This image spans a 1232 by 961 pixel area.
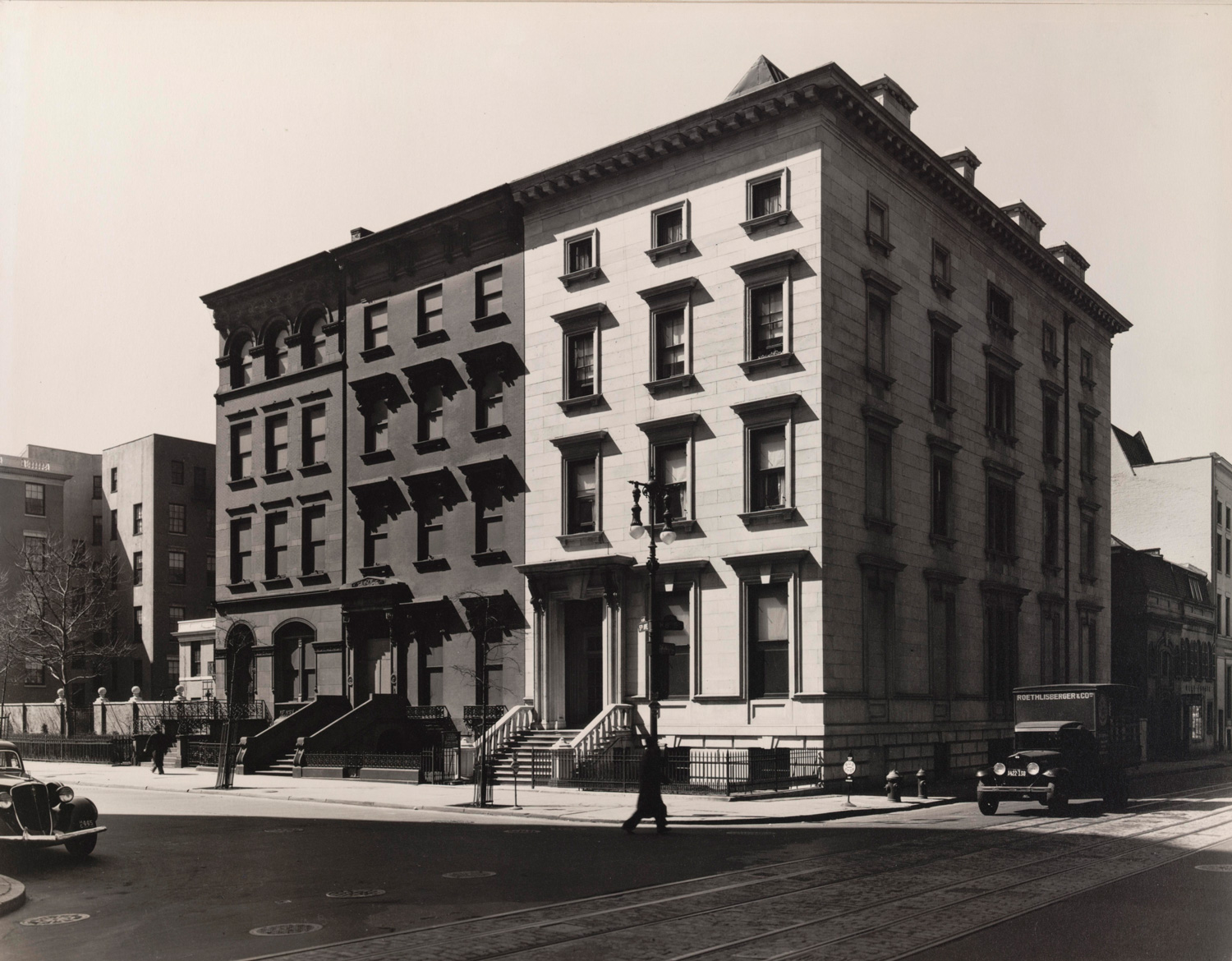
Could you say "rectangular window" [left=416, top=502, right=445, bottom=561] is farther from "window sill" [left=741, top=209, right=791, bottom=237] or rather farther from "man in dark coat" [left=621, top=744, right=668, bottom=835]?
"man in dark coat" [left=621, top=744, right=668, bottom=835]

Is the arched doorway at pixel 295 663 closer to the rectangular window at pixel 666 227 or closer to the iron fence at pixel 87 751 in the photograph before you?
the iron fence at pixel 87 751

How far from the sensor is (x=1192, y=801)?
2856 cm

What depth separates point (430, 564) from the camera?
130ft

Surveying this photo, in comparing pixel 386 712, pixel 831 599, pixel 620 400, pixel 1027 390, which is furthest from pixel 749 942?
pixel 1027 390

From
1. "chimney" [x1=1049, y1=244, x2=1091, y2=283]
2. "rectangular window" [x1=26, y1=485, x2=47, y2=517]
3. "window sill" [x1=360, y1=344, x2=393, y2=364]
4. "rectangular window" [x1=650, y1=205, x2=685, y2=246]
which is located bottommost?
"rectangular window" [x1=26, y1=485, x2=47, y2=517]

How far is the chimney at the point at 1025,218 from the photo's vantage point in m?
45.5

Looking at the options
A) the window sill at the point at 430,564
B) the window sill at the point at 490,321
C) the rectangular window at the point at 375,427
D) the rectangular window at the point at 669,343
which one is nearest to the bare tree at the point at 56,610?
the rectangular window at the point at 375,427

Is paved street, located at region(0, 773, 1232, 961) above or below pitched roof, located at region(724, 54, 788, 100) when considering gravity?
below

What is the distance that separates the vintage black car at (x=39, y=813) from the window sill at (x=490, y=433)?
21.6 meters

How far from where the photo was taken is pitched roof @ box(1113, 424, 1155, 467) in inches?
2453

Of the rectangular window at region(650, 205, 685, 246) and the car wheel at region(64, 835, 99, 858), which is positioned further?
the rectangular window at region(650, 205, 685, 246)

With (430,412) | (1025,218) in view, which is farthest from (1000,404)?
(430,412)

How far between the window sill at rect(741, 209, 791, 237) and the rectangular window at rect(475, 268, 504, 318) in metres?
9.40

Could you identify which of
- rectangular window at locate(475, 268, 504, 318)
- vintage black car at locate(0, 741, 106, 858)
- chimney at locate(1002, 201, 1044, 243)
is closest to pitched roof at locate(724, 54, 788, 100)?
rectangular window at locate(475, 268, 504, 318)
